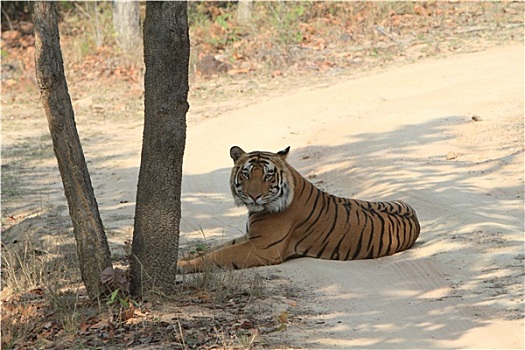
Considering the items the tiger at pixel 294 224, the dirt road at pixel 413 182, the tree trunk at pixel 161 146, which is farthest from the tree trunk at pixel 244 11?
the tree trunk at pixel 161 146

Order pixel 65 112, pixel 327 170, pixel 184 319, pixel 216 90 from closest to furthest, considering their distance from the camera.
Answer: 1. pixel 184 319
2. pixel 65 112
3. pixel 327 170
4. pixel 216 90

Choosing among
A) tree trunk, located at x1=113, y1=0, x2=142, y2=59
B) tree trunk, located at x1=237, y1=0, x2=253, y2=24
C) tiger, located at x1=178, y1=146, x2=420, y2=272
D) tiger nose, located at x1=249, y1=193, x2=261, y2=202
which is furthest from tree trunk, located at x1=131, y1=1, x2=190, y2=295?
tree trunk, located at x1=237, y1=0, x2=253, y2=24

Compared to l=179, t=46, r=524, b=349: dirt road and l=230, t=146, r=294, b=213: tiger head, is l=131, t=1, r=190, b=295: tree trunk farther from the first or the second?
l=230, t=146, r=294, b=213: tiger head

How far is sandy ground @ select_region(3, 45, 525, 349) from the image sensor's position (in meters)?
5.28

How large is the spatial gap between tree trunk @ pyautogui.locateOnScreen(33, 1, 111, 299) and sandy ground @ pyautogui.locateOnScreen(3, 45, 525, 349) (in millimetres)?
1272

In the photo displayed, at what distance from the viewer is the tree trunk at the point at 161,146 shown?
5191mm

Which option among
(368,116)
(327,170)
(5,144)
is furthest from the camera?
(5,144)

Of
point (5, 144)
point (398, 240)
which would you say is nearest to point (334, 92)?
point (5, 144)

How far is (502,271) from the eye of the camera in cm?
605

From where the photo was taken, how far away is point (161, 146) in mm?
5289

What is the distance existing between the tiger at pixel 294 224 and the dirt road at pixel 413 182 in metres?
0.14

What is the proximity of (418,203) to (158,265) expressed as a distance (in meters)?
3.30

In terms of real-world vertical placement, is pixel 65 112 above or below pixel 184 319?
above

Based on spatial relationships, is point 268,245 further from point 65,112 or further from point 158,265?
point 65,112
